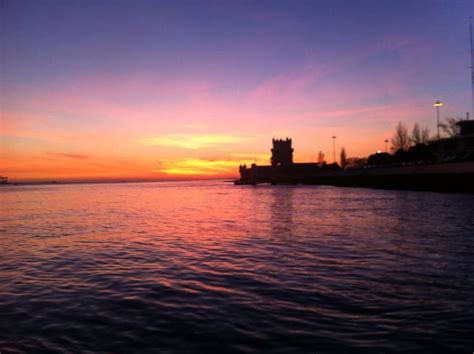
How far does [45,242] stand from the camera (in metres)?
18.9

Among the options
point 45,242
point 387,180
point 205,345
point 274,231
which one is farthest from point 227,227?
point 387,180

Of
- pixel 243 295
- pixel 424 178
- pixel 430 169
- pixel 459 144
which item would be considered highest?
pixel 459 144

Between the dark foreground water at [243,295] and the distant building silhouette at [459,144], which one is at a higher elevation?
the distant building silhouette at [459,144]

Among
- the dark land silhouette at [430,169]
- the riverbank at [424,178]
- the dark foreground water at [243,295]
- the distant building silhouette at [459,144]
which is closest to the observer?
the dark foreground water at [243,295]

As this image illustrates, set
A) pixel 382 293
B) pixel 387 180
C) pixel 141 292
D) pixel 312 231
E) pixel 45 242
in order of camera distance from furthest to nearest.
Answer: pixel 387 180, pixel 312 231, pixel 45 242, pixel 141 292, pixel 382 293

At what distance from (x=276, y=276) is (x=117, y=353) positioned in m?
5.67

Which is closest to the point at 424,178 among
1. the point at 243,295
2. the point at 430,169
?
the point at 430,169

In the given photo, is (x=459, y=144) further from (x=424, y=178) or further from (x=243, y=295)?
(x=243, y=295)

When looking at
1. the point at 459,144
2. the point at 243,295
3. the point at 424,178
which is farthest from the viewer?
the point at 459,144

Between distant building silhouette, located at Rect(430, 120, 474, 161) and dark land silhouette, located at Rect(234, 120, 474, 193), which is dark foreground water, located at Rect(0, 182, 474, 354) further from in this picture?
distant building silhouette, located at Rect(430, 120, 474, 161)

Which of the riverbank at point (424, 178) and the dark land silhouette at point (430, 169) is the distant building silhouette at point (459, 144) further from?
the riverbank at point (424, 178)

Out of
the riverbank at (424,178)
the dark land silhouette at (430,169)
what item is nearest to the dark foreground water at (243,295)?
the riverbank at (424,178)

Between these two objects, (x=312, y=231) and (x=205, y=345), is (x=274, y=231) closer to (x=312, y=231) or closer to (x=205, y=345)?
(x=312, y=231)

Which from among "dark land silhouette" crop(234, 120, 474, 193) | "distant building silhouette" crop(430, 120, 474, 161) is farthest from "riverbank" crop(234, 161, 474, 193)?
"distant building silhouette" crop(430, 120, 474, 161)
